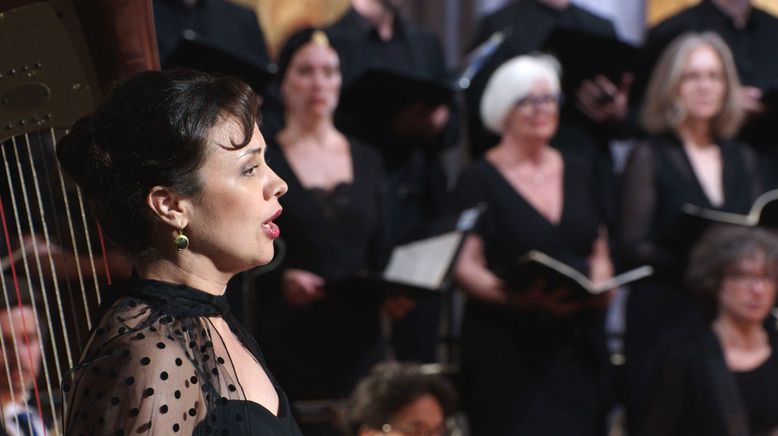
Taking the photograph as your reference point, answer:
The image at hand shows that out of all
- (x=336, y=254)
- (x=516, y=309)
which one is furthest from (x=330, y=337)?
(x=516, y=309)

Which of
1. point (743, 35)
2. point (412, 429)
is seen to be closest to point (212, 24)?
point (412, 429)

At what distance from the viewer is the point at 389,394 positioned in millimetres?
3328

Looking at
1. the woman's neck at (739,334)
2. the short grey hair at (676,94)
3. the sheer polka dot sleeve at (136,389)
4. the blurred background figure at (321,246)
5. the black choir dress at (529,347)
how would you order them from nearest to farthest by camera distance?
the sheer polka dot sleeve at (136,389) → the blurred background figure at (321,246) → the woman's neck at (739,334) → the black choir dress at (529,347) → the short grey hair at (676,94)

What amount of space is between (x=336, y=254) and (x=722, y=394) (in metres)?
1.37

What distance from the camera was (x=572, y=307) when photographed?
4156 mm

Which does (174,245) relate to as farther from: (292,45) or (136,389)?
(292,45)

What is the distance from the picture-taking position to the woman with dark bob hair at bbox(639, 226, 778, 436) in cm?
400

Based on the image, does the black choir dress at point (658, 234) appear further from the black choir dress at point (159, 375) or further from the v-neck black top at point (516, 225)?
the black choir dress at point (159, 375)

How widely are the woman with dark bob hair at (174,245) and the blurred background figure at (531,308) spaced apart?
8.78 feet

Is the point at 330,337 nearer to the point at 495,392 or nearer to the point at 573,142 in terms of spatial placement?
the point at 495,392

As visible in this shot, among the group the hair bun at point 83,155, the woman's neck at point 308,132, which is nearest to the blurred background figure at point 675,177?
the woman's neck at point 308,132

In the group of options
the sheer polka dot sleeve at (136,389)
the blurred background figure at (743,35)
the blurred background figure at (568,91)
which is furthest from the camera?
the blurred background figure at (743,35)

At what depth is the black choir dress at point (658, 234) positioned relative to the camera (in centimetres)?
442

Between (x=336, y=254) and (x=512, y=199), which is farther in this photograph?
(x=512, y=199)
